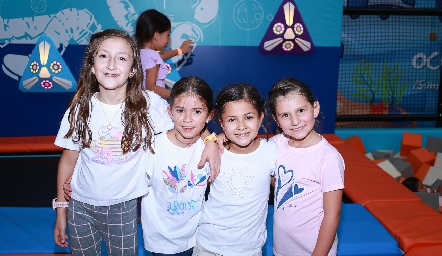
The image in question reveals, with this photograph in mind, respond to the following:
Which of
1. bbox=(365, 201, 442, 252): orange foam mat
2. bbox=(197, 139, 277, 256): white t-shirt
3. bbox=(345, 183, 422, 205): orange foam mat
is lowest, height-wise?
bbox=(365, 201, 442, 252): orange foam mat

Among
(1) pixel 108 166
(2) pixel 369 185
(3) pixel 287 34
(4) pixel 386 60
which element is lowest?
(2) pixel 369 185

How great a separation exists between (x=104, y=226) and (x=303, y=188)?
30.3 inches

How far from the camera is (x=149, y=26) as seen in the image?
13.4 feet

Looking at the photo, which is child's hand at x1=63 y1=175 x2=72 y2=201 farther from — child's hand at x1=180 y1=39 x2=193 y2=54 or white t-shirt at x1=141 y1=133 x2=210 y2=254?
child's hand at x1=180 y1=39 x2=193 y2=54

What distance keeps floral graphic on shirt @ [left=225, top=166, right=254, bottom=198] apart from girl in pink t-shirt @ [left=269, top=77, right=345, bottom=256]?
0.40 ft

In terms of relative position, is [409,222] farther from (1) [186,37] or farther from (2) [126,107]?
(1) [186,37]

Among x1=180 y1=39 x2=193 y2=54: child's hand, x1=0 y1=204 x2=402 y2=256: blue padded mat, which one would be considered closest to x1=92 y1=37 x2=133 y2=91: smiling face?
x1=0 y1=204 x2=402 y2=256: blue padded mat

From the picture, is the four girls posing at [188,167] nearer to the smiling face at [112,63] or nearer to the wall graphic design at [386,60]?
the smiling face at [112,63]

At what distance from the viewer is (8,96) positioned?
5.12 metres

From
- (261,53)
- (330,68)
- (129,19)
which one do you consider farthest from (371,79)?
(129,19)

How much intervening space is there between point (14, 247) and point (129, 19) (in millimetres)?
2815

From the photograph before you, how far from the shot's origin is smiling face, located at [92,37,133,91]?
6.35 ft

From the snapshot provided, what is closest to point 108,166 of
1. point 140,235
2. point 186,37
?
Answer: point 140,235

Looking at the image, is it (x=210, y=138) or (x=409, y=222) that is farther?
(x=409, y=222)
